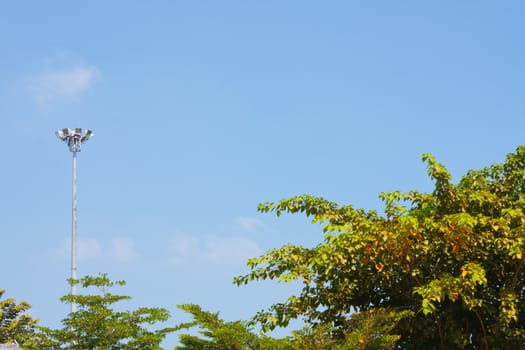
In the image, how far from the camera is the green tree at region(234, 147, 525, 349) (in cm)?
1314

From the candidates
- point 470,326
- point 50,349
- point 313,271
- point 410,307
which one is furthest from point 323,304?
point 50,349

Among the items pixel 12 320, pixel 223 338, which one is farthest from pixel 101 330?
pixel 12 320

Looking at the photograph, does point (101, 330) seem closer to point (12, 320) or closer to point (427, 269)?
point (427, 269)

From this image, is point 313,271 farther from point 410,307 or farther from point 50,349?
point 50,349

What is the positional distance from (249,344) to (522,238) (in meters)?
5.32

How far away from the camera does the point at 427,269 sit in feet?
45.6

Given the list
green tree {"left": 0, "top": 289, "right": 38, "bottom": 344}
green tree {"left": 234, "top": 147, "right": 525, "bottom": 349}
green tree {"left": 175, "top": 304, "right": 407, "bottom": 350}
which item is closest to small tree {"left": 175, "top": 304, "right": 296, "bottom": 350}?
green tree {"left": 175, "top": 304, "right": 407, "bottom": 350}

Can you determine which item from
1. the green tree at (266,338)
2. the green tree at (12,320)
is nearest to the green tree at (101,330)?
the green tree at (266,338)

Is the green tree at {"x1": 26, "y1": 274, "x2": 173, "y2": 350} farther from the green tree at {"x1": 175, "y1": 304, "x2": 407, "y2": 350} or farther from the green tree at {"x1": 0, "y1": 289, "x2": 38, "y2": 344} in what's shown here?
the green tree at {"x1": 0, "y1": 289, "x2": 38, "y2": 344}

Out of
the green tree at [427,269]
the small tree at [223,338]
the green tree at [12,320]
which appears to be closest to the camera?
the small tree at [223,338]

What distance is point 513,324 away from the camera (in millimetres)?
14156

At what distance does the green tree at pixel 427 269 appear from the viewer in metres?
13.1

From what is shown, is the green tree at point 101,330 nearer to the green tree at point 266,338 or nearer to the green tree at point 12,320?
the green tree at point 266,338

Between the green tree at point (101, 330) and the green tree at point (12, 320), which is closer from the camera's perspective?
the green tree at point (101, 330)
